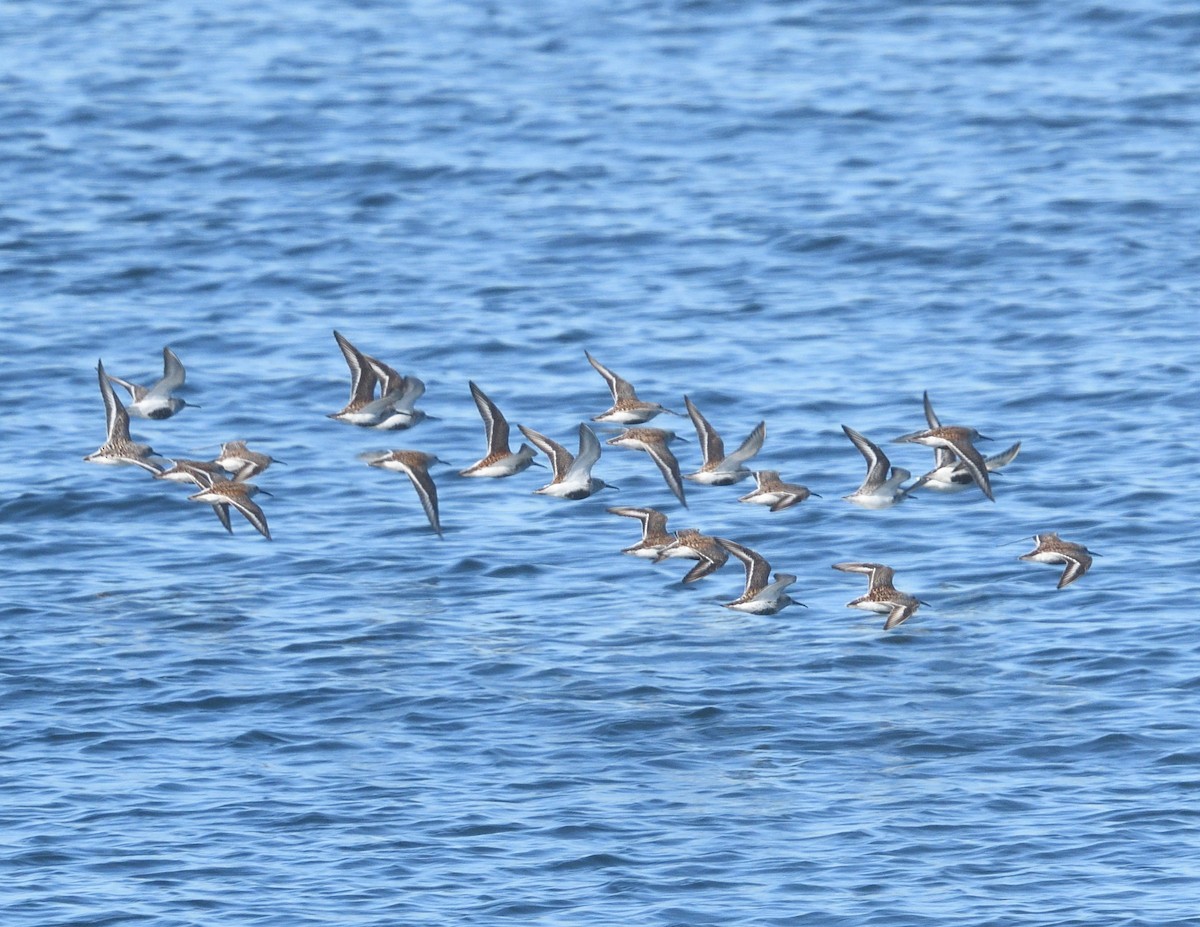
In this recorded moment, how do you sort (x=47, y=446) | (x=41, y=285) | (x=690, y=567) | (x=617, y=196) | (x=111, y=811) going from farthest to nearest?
(x=617, y=196)
(x=41, y=285)
(x=47, y=446)
(x=690, y=567)
(x=111, y=811)

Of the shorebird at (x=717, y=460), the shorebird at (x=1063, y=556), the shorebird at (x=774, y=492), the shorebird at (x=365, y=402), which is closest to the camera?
the shorebird at (x=1063, y=556)

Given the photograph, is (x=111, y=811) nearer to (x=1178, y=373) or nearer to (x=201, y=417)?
(x=201, y=417)

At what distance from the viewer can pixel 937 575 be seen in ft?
81.8

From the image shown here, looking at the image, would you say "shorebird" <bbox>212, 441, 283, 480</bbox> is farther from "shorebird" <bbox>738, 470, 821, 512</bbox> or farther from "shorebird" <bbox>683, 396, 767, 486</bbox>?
"shorebird" <bbox>738, 470, 821, 512</bbox>

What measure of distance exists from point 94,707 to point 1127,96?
29788mm

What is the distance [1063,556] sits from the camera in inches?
915

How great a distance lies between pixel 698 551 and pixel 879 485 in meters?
2.38

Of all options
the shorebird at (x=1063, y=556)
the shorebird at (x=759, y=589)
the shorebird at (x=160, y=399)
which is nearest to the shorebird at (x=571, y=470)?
the shorebird at (x=759, y=589)

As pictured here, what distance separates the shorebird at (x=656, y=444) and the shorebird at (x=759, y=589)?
84cm

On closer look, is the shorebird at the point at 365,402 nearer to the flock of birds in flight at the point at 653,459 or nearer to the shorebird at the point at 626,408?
the flock of birds in flight at the point at 653,459

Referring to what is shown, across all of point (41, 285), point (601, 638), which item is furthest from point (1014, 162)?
point (601, 638)

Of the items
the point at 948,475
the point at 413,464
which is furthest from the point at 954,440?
the point at 413,464

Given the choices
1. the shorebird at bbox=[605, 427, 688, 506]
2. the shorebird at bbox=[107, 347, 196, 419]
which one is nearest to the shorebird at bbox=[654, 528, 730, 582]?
the shorebird at bbox=[605, 427, 688, 506]

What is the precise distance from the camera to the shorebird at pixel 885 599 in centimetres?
2308
